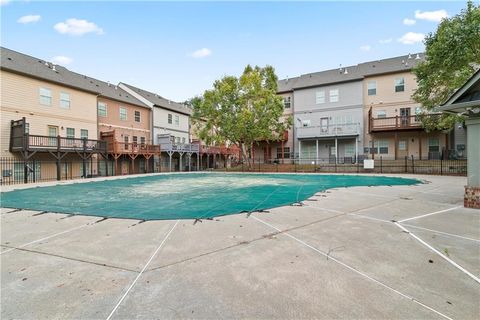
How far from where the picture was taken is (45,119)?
17688 millimetres

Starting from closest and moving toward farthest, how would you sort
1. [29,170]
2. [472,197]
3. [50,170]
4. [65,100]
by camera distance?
[472,197] < [29,170] < [50,170] < [65,100]

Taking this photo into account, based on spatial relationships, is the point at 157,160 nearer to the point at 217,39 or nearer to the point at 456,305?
the point at 217,39

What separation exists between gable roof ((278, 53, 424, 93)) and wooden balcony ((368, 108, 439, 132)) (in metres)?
4.46

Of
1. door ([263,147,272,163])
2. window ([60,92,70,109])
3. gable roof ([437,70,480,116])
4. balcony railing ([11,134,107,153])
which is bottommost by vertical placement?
door ([263,147,272,163])

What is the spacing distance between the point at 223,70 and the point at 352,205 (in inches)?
906

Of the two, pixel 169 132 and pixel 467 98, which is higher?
pixel 169 132

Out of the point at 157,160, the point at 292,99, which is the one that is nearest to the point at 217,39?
the point at 292,99

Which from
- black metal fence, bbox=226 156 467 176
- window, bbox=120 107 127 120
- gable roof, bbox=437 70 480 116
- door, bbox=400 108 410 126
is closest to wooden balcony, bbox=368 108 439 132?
door, bbox=400 108 410 126

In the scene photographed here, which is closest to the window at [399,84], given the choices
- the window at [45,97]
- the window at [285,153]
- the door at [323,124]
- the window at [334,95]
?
the window at [334,95]

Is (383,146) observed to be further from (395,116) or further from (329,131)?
(329,131)

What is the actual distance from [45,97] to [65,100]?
1422 mm

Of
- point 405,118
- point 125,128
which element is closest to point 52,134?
point 125,128

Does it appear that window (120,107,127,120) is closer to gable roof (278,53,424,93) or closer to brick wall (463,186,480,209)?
gable roof (278,53,424,93)

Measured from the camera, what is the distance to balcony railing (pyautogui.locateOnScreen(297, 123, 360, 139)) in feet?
75.8
